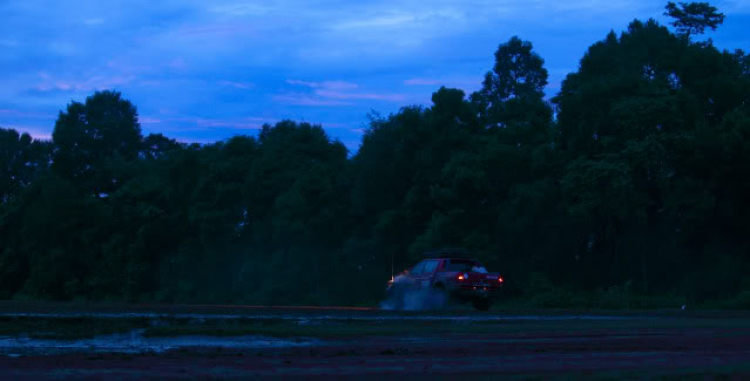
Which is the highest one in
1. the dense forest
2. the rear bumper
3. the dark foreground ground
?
the dense forest

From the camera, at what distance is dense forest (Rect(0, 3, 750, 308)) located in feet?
117

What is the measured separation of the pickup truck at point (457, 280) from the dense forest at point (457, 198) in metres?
8.85

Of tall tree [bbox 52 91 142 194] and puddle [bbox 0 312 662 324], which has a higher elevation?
tall tree [bbox 52 91 142 194]

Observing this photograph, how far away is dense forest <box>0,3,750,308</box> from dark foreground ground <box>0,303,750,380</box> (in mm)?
17099

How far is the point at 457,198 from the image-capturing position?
42.7m

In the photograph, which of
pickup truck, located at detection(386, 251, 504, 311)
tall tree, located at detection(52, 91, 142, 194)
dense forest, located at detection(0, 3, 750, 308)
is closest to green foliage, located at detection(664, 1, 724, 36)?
dense forest, located at detection(0, 3, 750, 308)

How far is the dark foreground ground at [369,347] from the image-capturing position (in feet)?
30.3

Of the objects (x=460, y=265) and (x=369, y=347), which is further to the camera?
(x=460, y=265)

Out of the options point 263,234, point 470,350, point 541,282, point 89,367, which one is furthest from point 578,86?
point 89,367

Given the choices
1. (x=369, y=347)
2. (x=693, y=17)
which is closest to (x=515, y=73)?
(x=693, y=17)

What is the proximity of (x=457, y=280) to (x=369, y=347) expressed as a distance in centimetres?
1277

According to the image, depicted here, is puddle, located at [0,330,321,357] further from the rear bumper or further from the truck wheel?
the truck wheel

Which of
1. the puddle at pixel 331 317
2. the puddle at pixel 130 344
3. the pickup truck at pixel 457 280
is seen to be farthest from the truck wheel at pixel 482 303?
the puddle at pixel 130 344

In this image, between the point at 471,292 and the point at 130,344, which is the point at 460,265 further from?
the point at 130,344
